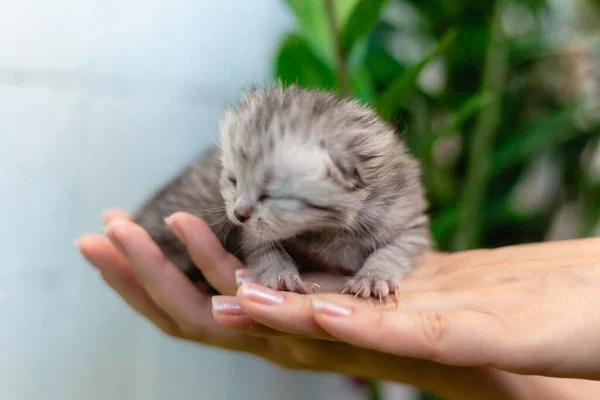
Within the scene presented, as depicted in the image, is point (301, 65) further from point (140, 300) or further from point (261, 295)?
point (261, 295)

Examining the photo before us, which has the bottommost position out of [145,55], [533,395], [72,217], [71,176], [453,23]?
[533,395]

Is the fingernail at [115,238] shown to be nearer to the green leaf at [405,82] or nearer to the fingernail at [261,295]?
the fingernail at [261,295]

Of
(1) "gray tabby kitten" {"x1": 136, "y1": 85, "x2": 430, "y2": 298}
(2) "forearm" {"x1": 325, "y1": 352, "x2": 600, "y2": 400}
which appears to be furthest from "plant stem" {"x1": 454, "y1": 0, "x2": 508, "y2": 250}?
(2) "forearm" {"x1": 325, "y1": 352, "x2": 600, "y2": 400}

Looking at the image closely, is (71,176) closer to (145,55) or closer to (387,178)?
(145,55)

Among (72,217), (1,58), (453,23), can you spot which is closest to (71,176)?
(72,217)

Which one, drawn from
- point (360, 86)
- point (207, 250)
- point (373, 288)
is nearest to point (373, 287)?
point (373, 288)
